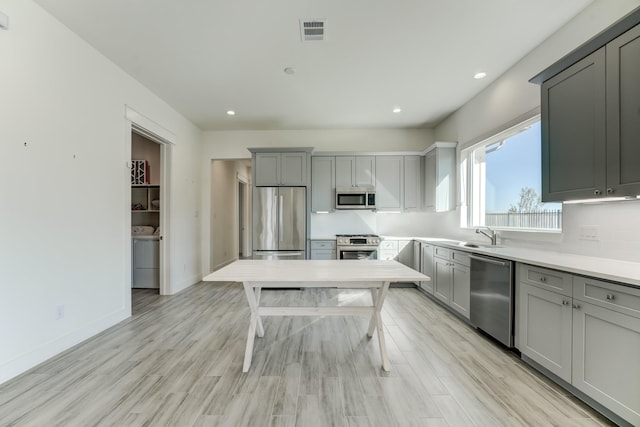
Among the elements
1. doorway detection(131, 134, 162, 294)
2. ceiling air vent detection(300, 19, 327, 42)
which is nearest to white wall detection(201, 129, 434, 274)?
doorway detection(131, 134, 162, 294)

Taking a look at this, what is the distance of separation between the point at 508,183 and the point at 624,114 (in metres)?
1.62

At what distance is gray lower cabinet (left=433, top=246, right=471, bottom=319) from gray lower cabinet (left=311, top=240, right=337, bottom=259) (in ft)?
5.60

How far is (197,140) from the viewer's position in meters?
5.10

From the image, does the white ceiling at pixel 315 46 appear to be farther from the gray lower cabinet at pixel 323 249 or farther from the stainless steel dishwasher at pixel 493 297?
the gray lower cabinet at pixel 323 249

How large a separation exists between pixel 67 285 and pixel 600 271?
4.09 metres

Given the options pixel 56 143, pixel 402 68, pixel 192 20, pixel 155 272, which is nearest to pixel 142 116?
pixel 56 143

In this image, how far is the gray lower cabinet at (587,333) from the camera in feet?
4.61

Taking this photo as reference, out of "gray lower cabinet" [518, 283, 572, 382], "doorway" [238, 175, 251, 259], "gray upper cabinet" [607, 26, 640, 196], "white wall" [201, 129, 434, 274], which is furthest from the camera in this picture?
"doorway" [238, 175, 251, 259]

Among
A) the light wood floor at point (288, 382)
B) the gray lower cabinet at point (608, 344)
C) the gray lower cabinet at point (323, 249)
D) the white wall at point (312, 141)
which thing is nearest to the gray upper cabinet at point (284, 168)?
the white wall at point (312, 141)

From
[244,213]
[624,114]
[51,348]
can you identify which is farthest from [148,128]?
[244,213]

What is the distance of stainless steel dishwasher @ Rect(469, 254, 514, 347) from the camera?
2299 mm

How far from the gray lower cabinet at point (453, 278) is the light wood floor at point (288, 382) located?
283 mm

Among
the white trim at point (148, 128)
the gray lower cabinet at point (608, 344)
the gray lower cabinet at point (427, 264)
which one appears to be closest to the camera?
the gray lower cabinet at point (608, 344)

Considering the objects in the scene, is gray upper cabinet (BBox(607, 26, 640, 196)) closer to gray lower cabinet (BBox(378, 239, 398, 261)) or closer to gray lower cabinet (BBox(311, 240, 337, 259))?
gray lower cabinet (BBox(378, 239, 398, 261))
